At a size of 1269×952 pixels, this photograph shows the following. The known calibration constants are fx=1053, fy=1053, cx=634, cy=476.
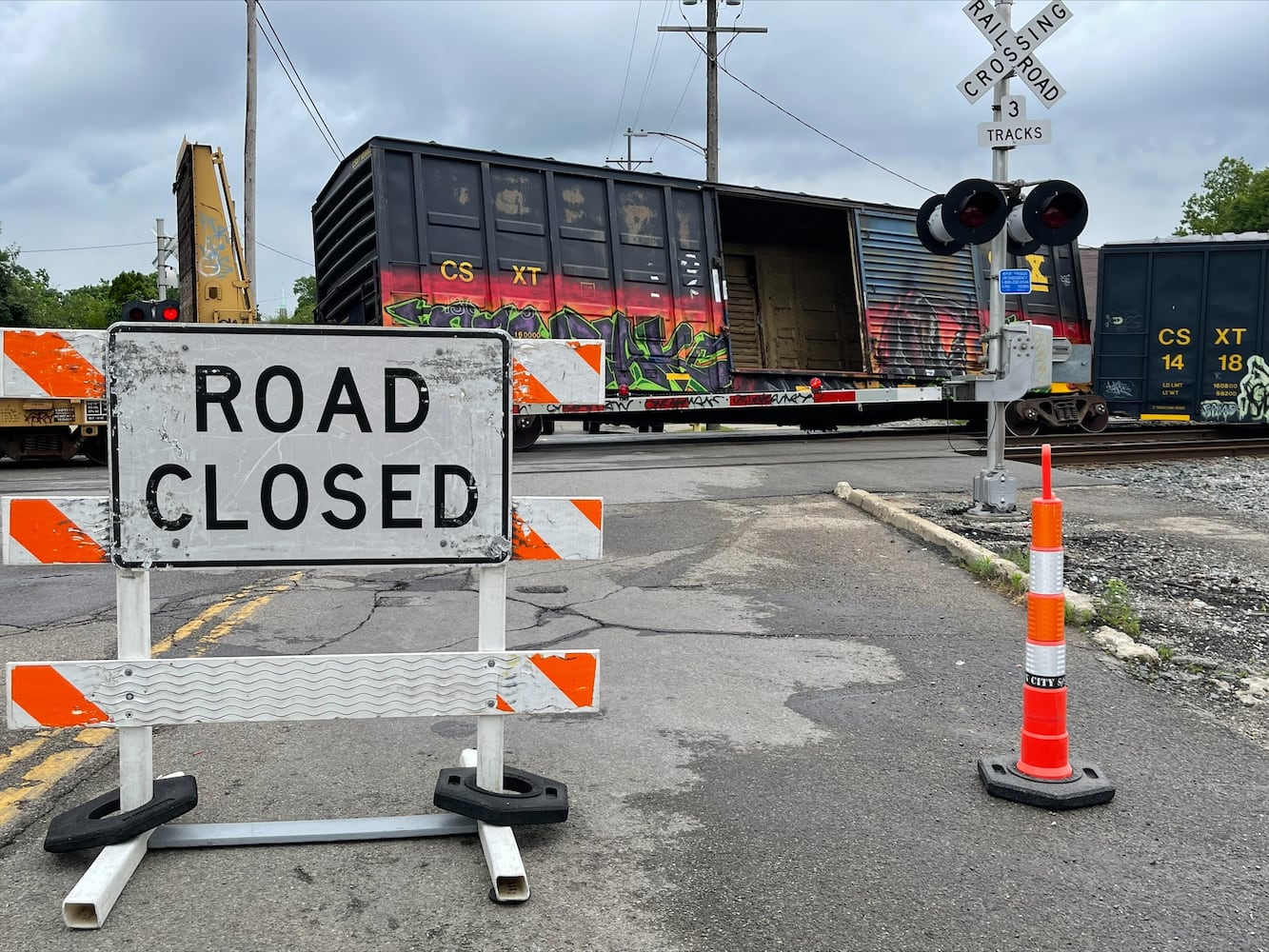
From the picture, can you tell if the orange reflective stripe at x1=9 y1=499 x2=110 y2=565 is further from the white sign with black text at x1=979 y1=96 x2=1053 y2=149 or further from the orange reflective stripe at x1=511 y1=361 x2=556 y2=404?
the white sign with black text at x1=979 y1=96 x2=1053 y2=149

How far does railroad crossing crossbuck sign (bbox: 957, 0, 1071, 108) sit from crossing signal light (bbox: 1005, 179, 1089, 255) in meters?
0.89

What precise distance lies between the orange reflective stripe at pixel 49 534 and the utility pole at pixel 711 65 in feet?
Answer: 88.5

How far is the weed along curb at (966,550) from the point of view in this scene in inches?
233

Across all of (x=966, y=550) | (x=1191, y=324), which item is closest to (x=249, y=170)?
(x=1191, y=324)

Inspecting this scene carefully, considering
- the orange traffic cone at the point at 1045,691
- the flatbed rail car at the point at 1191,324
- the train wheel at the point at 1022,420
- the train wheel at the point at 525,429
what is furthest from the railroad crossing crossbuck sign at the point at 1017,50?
the flatbed rail car at the point at 1191,324

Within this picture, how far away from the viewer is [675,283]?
16422 millimetres

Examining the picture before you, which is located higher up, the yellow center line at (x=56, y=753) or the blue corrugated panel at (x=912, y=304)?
the blue corrugated panel at (x=912, y=304)

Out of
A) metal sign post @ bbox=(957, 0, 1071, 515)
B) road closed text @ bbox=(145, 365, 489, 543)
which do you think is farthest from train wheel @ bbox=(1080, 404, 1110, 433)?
road closed text @ bbox=(145, 365, 489, 543)

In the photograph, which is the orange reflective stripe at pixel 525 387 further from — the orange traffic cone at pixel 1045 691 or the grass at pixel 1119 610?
the grass at pixel 1119 610

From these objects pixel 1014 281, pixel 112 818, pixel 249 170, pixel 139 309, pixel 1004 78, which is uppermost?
pixel 249 170

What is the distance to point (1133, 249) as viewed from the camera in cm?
1858

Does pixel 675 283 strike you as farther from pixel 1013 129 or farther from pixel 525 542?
pixel 525 542

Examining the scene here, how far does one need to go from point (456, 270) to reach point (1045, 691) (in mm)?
12083

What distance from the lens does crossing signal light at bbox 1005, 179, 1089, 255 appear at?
328 inches
